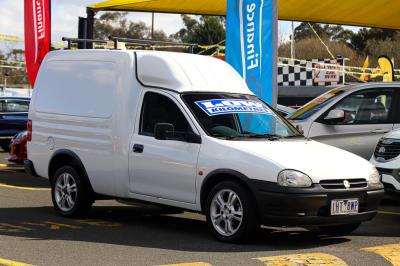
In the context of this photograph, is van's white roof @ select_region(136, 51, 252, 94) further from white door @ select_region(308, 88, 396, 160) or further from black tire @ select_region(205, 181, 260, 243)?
white door @ select_region(308, 88, 396, 160)

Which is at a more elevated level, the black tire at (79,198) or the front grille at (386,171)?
the front grille at (386,171)

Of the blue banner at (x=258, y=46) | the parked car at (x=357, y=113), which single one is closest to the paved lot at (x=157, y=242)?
the parked car at (x=357, y=113)

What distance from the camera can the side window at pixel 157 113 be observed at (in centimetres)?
862

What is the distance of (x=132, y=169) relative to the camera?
877cm

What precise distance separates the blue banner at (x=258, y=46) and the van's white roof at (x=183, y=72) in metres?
2.35

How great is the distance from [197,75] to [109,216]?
2354 millimetres

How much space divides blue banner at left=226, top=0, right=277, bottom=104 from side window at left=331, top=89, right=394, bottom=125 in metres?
1.26

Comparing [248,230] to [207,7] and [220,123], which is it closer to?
[220,123]

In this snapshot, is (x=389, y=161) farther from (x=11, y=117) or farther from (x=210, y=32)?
(x=210, y=32)

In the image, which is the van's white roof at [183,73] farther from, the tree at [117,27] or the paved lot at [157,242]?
the tree at [117,27]

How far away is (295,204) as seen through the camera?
7.39 meters

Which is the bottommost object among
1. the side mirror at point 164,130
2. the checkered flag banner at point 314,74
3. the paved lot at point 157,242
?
the paved lot at point 157,242

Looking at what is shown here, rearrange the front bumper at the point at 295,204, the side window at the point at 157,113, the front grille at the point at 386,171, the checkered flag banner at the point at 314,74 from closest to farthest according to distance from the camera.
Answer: the front bumper at the point at 295,204 < the side window at the point at 157,113 < the front grille at the point at 386,171 < the checkered flag banner at the point at 314,74

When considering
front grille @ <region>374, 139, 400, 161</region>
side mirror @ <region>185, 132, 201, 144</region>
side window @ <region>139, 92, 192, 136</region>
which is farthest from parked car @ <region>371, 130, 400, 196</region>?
side window @ <region>139, 92, 192, 136</region>
